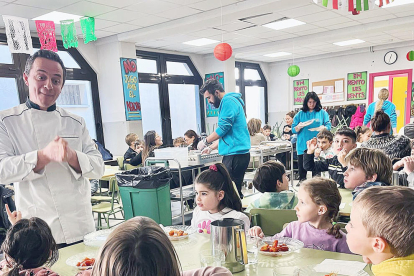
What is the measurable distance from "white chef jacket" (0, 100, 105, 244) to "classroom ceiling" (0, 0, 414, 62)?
3.18 metres

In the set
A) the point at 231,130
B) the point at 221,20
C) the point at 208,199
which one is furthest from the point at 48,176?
the point at 221,20

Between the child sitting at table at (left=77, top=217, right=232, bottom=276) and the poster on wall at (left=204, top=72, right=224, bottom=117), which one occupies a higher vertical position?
the poster on wall at (left=204, top=72, right=224, bottom=117)

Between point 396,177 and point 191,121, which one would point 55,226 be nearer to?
point 396,177

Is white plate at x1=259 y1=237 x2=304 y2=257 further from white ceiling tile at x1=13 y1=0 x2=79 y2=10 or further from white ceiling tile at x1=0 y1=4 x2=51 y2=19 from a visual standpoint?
white ceiling tile at x1=0 y1=4 x2=51 y2=19

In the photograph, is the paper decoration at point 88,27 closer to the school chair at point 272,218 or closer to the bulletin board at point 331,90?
the school chair at point 272,218

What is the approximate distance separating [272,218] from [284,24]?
4843mm

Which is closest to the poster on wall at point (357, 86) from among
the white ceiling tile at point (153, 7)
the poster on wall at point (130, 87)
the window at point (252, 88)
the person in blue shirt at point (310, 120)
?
the window at point (252, 88)

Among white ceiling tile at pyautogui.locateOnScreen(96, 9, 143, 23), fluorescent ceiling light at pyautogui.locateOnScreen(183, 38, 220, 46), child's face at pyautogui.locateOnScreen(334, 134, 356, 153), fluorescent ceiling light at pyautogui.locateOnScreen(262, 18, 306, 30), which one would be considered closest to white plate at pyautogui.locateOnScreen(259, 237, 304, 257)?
child's face at pyautogui.locateOnScreen(334, 134, 356, 153)

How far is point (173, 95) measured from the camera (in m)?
8.09

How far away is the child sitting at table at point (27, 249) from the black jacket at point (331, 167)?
238 cm

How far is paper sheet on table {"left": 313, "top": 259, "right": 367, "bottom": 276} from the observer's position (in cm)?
112

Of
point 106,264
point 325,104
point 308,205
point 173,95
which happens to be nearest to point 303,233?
point 308,205

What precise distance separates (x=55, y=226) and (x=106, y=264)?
3.25 ft

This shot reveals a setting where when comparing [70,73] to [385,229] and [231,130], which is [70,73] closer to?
[231,130]
